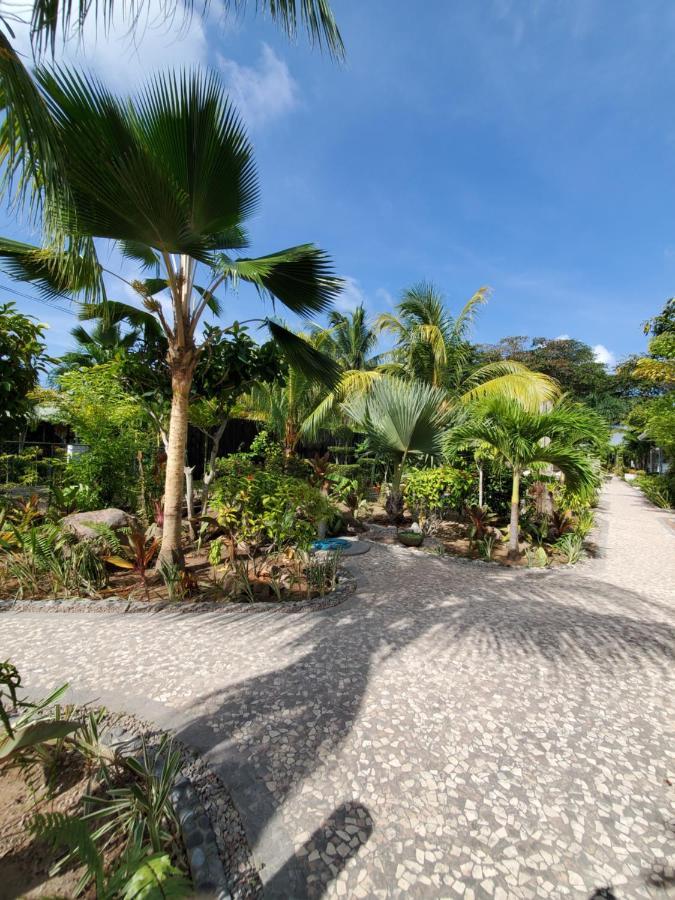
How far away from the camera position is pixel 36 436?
10.5m

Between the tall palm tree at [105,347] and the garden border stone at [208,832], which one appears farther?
the tall palm tree at [105,347]

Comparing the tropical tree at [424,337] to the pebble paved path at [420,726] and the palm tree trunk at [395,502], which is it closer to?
the palm tree trunk at [395,502]

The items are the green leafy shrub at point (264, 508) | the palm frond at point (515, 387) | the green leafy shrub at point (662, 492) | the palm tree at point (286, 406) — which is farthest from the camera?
the green leafy shrub at point (662, 492)

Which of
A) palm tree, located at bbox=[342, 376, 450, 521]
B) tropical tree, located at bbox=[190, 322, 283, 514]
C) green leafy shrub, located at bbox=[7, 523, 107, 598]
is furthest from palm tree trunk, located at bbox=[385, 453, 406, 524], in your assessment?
green leafy shrub, located at bbox=[7, 523, 107, 598]

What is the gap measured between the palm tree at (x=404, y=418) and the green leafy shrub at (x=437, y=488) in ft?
1.31

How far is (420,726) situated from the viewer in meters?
2.19

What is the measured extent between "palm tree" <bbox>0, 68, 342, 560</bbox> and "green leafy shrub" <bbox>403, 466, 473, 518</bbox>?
11.3ft

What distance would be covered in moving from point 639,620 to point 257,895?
161 inches

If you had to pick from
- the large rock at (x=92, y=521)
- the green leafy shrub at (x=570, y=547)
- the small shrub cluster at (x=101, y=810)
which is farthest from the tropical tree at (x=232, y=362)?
the green leafy shrub at (x=570, y=547)

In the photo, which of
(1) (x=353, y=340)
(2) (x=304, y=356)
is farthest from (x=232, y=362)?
(1) (x=353, y=340)

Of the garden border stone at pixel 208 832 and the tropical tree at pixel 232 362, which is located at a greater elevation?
the tropical tree at pixel 232 362

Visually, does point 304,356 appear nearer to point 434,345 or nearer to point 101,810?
point 101,810

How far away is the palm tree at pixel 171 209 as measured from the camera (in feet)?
8.21

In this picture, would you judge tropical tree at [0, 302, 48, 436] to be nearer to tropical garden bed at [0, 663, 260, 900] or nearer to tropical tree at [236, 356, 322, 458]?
tropical garden bed at [0, 663, 260, 900]
